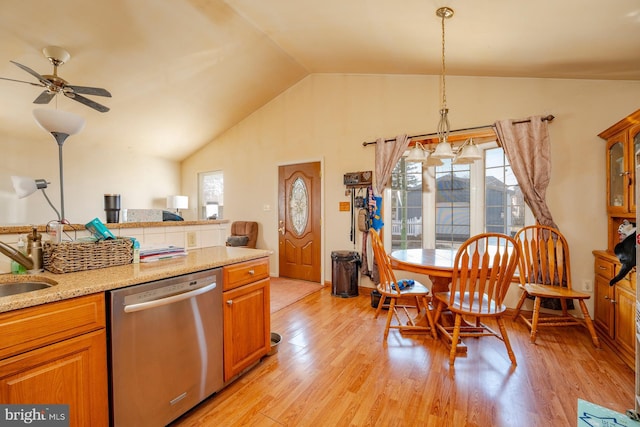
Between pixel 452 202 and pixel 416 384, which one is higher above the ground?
pixel 452 202

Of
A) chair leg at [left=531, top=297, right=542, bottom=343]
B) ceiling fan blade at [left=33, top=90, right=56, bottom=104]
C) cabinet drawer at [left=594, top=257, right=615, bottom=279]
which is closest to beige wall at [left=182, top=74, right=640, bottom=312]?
cabinet drawer at [left=594, top=257, right=615, bottom=279]

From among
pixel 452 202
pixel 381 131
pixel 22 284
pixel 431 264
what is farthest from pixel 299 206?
pixel 22 284

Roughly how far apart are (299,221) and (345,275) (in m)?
1.29

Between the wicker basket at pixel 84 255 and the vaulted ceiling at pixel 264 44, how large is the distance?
2364mm

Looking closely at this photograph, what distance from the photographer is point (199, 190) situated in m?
5.93

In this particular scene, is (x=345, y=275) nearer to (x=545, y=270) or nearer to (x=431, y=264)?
(x=431, y=264)

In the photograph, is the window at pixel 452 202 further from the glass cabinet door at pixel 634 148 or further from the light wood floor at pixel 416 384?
the light wood floor at pixel 416 384

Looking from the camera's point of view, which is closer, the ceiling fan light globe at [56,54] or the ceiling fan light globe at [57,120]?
the ceiling fan light globe at [57,120]

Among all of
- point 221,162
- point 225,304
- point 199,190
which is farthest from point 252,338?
point 199,190

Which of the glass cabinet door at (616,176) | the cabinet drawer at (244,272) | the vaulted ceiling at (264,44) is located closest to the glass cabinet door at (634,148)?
the glass cabinet door at (616,176)

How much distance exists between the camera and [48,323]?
1018mm

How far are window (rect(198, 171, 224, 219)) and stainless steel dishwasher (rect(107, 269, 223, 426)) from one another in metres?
4.22

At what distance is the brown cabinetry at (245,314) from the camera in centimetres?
173

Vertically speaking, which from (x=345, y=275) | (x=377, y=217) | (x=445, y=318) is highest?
(x=377, y=217)
